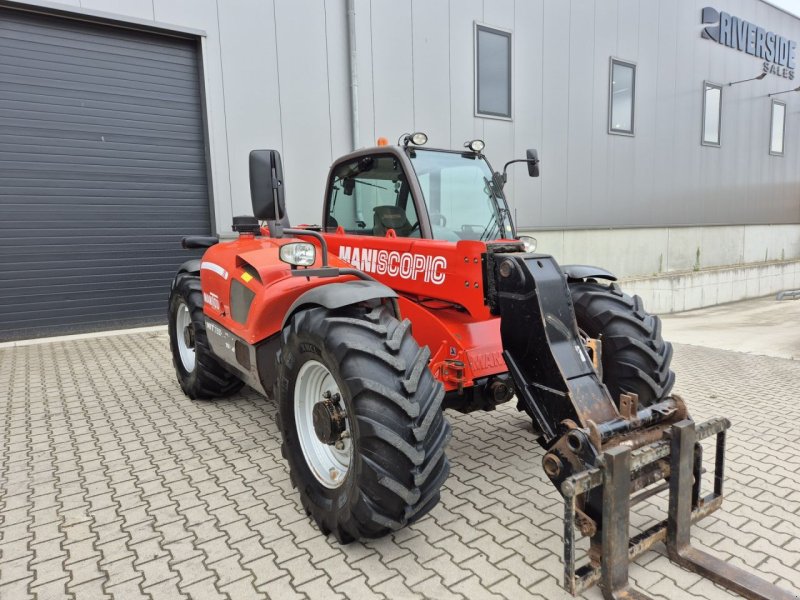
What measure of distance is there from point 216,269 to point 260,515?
2084 millimetres

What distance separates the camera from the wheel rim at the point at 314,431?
2861 millimetres

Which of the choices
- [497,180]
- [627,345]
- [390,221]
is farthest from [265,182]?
[627,345]

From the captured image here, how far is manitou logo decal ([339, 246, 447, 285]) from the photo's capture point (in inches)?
123

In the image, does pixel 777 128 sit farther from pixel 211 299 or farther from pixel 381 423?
pixel 381 423

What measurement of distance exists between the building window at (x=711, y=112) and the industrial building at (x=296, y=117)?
1.01 m

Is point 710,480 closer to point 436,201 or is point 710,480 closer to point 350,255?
point 436,201

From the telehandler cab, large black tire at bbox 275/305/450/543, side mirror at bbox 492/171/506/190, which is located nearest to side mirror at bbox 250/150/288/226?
the telehandler cab

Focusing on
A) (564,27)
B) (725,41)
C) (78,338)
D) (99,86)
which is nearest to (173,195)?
(99,86)

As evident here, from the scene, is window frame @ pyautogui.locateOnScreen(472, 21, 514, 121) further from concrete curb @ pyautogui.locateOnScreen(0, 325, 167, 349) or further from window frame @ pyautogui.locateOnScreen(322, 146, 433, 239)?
window frame @ pyautogui.locateOnScreen(322, 146, 433, 239)

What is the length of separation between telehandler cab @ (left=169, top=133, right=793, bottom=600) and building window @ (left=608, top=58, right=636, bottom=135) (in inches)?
396

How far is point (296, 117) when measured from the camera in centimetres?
859

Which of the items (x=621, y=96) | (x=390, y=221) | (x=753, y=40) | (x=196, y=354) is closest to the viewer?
(x=390, y=221)

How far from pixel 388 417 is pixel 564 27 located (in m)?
11.5

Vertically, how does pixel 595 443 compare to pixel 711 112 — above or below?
below
